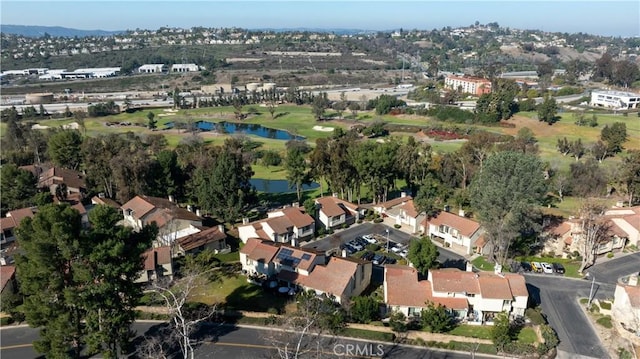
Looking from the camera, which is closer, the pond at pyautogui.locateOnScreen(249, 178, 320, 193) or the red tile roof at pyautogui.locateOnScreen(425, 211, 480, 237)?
the red tile roof at pyautogui.locateOnScreen(425, 211, 480, 237)

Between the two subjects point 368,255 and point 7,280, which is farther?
point 368,255

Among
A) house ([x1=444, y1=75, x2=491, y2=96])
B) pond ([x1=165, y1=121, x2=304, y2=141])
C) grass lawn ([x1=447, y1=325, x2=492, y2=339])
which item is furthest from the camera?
house ([x1=444, y1=75, x2=491, y2=96])

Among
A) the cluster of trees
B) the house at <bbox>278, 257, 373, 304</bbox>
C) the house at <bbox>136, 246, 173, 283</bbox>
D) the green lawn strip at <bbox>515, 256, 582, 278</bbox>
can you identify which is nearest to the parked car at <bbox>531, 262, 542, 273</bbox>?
the green lawn strip at <bbox>515, 256, 582, 278</bbox>

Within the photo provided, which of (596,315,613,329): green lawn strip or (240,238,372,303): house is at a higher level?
(240,238,372,303): house

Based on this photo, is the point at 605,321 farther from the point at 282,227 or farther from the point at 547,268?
the point at 282,227

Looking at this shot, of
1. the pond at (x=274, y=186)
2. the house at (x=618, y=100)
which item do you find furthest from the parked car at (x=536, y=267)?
the house at (x=618, y=100)

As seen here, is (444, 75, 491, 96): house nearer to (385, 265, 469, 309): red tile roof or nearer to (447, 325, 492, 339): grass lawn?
(385, 265, 469, 309): red tile roof

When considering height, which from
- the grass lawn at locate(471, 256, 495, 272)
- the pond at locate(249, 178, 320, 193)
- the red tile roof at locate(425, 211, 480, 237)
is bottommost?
the pond at locate(249, 178, 320, 193)

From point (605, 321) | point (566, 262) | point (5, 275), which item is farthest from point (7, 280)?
point (566, 262)
